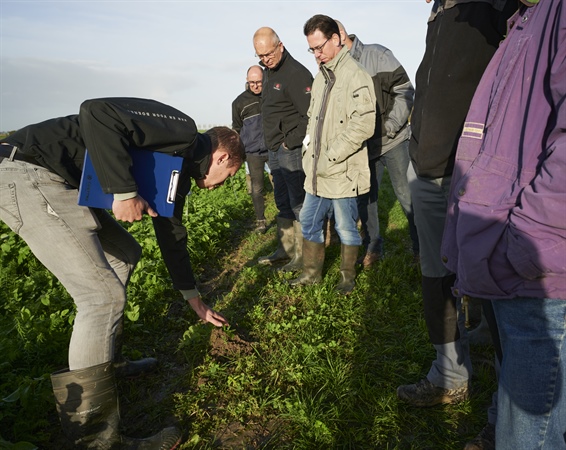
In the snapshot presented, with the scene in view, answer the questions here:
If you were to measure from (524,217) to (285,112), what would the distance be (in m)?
3.86

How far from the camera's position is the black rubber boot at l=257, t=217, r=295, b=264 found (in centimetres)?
538

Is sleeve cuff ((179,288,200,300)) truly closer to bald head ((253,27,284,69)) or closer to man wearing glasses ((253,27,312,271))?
man wearing glasses ((253,27,312,271))

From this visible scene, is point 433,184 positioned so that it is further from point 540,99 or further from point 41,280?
point 41,280

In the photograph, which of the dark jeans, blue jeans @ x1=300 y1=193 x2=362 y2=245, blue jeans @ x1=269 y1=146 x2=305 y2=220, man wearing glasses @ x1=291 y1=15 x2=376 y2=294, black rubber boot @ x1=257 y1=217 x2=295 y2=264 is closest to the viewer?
man wearing glasses @ x1=291 y1=15 x2=376 y2=294

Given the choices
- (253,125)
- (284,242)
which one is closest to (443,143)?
(284,242)

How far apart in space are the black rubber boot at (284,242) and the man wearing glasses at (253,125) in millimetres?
1215

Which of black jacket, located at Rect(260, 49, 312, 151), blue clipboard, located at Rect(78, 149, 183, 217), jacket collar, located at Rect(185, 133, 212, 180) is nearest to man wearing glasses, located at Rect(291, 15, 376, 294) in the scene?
black jacket, located at Rect(260, 49, 312, 151)

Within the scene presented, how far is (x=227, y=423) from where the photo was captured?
8.32 ft

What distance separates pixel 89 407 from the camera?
215cm

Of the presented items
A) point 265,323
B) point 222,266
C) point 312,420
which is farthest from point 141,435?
point 222,266

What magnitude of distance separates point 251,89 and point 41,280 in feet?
13.0

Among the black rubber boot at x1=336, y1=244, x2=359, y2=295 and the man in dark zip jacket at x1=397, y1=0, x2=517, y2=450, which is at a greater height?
the man in dark zip jacket at x1=397, y1=0, x2=517, y2=450

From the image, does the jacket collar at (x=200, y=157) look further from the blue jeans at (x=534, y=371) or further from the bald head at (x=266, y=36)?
→ the bald head at (x=266, y=36)

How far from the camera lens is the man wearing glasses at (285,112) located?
469 cm
